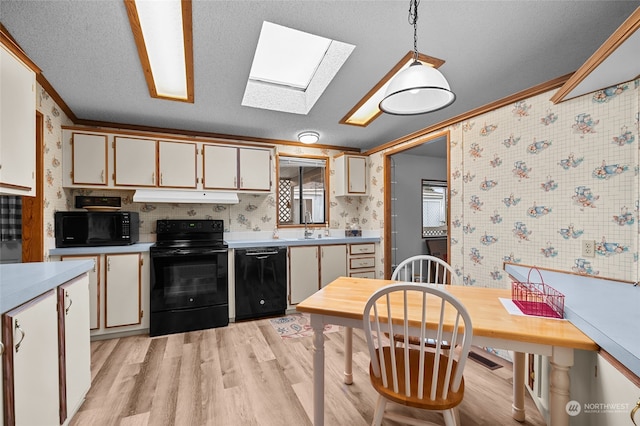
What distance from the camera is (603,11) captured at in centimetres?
149

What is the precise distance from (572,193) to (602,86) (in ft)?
2.19

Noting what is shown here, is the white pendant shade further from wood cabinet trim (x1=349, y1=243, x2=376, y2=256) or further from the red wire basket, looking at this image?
wood cabinet trim (x1=349, y1=243, x2=376, y2=256)

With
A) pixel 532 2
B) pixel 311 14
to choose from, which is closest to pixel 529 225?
pixel 532 2

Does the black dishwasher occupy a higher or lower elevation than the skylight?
lower

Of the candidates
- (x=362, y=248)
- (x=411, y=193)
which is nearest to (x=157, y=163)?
(x=362, y=248)

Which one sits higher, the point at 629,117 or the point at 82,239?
the point at 629,117

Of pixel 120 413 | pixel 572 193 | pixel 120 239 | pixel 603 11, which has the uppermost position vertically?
pixel 603 11

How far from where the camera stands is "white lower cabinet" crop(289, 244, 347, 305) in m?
3.57

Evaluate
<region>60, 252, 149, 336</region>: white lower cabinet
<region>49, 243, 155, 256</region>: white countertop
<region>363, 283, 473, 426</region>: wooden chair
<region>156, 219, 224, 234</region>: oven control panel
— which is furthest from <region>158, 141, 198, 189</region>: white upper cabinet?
<region>363, 283, 473, 426</region>: wooden chair

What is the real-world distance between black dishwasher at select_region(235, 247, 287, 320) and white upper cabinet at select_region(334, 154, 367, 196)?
4.44 feet

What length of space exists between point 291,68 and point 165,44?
1002 mm

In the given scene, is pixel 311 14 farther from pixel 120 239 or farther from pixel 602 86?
pixel 120 239

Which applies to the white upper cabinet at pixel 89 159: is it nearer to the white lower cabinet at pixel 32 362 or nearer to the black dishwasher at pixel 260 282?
the black dishwasher at pixel 260 282

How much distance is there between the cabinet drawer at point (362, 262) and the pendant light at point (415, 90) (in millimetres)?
2646
